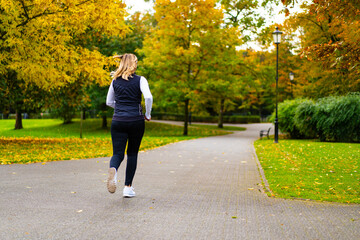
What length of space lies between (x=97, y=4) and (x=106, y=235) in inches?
407

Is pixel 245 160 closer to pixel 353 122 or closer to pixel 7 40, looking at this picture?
pixel 7 40

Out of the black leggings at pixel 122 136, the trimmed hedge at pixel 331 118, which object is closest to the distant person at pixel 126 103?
the black leggings at pixel 122 136

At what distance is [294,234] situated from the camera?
3.91 m

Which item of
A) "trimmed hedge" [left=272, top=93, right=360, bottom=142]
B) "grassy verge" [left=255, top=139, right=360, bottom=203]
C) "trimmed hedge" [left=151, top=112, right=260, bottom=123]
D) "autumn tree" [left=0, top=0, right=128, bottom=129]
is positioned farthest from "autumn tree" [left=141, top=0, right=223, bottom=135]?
"trimmed hedge" [left=151, top=112, right=260, bottom=123]

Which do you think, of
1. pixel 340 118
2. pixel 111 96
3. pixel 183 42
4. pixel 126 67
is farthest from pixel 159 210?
pixel 183 42

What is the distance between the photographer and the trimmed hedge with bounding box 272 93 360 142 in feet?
60.6

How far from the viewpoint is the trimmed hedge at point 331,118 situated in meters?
18.5

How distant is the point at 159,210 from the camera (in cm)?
478

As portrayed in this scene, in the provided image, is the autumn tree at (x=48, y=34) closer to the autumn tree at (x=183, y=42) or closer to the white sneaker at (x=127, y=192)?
the white sneaker at (x=127, y=192)

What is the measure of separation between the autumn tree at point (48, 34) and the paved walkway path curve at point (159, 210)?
5551 mm

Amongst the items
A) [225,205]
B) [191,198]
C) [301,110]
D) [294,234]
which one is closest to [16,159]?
[191,198]

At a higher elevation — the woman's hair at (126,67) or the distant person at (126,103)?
the woman's hair at (126,67)

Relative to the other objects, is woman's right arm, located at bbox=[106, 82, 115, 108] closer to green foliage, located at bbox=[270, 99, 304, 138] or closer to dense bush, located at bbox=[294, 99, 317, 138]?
dense bush, located at bbox=[294, 99, 317, 138]

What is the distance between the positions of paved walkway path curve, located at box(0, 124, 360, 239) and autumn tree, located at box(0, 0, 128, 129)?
555 centimetres
